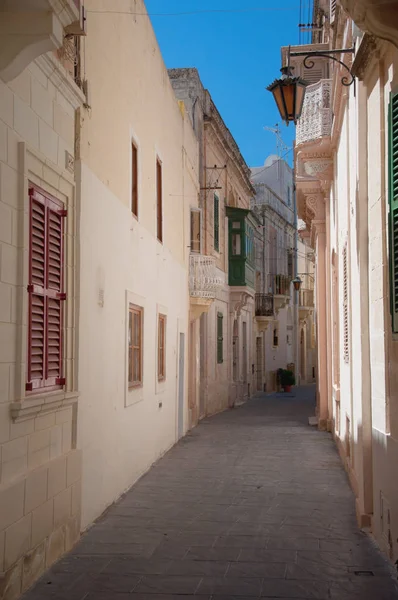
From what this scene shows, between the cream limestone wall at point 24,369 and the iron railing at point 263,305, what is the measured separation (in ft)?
86.3

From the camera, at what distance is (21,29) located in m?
5.44

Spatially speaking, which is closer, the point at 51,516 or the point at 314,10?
the point at 51,516

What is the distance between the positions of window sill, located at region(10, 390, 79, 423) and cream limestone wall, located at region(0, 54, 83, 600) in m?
0.01

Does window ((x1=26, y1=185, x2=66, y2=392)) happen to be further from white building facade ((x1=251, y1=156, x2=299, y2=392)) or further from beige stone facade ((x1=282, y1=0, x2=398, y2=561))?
white building facade ((x1=251, y1=156, x2=299, y2=392))

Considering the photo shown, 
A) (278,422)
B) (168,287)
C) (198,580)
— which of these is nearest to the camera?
(198,580)

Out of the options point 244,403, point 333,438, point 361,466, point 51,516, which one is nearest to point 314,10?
point 333,438

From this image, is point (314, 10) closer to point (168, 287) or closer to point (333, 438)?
point (168, 287)

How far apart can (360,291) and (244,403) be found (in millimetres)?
19394

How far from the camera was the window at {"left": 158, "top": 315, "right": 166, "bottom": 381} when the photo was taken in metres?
13.8

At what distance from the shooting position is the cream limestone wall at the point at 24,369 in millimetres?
5621

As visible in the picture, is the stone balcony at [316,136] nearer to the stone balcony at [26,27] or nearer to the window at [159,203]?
the window at [159,203]

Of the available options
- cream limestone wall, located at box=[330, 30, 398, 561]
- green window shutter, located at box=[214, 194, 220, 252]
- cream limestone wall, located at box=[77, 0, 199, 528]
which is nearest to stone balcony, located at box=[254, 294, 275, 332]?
green window shutter, located at box=[214, 194, 220, 252]

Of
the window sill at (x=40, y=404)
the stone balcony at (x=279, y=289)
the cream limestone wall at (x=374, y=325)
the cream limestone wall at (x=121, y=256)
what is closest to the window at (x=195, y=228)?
the cream limestone wall at (x=121, y=256)

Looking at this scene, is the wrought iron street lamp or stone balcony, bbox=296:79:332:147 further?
stone balcony, bbox=296:79:332:147
